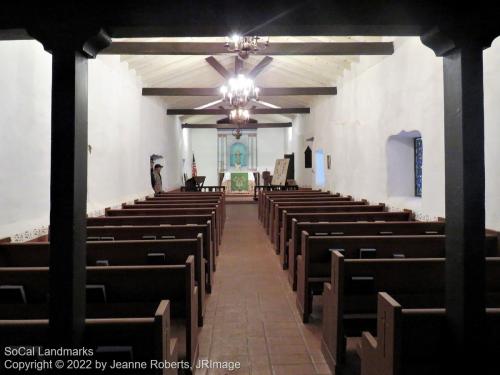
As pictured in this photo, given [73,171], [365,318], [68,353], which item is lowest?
[365,318]

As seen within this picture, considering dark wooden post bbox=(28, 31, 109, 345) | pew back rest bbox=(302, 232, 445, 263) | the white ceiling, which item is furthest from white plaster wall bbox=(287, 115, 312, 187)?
dark wooden post bbox=(28, 31, 109, 345)

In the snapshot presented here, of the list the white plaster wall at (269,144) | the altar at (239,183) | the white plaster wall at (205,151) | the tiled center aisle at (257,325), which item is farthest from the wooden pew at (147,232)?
the white plaster wall at (269,144)

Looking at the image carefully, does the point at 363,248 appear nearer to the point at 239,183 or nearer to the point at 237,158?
the point at 239,183

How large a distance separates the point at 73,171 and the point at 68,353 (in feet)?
2.64

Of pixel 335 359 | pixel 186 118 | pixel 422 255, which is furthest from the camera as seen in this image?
pixel 186 118

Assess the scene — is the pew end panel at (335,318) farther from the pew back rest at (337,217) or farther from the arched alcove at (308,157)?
the arched alcove at (308,157)

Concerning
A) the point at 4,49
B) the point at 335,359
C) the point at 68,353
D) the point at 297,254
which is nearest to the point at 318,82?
the point at 297,254

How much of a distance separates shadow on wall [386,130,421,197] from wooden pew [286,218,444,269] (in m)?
2.41

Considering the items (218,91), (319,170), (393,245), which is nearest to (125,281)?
(393,245)

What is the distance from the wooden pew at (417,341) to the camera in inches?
66.4

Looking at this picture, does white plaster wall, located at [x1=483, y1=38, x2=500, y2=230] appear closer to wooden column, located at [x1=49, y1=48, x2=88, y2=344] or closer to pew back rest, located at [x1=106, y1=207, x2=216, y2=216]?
pew back rest, located at [x1=106, y1=207, x2=216, y2=216]

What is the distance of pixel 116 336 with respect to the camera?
1679mm

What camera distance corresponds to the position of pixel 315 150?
12.2 m

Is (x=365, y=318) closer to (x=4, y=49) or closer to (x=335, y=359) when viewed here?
(x=335, y=359)
